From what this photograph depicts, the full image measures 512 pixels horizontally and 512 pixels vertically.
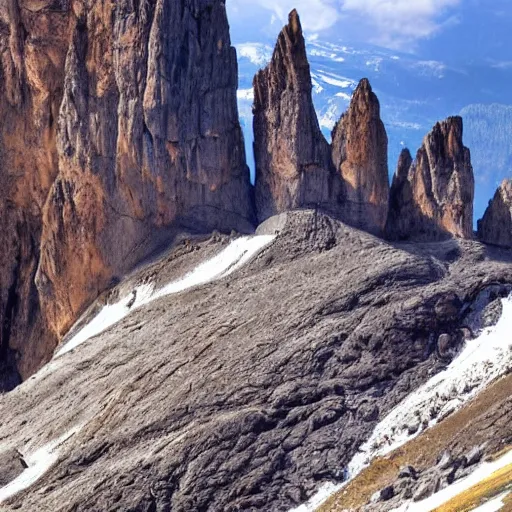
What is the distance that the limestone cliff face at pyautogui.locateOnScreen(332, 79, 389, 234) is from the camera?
2297 inches

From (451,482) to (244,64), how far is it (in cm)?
15002

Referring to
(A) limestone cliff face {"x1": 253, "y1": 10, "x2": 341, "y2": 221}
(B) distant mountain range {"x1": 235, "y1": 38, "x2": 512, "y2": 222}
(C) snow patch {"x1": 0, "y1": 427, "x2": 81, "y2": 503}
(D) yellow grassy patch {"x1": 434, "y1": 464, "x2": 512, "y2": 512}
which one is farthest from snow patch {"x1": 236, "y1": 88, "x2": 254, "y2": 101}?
(D) yellow grassy patch {"x1": 434, "y1": 464, "x2": 512, "y2": 512}

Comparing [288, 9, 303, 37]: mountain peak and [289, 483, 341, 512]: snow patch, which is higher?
[288, 9, 303, 37]: mountain peak

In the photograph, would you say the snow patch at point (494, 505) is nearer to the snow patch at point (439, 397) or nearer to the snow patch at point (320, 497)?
the snow patch at point (320, 497)

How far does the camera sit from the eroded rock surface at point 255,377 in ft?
139

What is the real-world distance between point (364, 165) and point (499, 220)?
8209mm

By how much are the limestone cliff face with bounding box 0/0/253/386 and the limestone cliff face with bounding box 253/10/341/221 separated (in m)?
2.17

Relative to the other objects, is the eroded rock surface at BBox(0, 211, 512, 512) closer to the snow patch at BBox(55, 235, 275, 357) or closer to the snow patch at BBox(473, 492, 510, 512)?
the snow patch at BBox(55, 235, 275, 357)

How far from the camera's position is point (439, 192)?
58.7m

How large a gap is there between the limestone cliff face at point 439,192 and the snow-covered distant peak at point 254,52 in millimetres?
123512

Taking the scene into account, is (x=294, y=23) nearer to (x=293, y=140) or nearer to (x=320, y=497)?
(x=293, y=140)

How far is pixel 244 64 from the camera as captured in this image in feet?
593

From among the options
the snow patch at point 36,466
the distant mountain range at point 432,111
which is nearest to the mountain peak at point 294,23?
the snow patch at point 36,466

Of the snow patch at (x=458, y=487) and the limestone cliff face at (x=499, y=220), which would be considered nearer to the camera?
the snow patch at (x=458, y=487)
